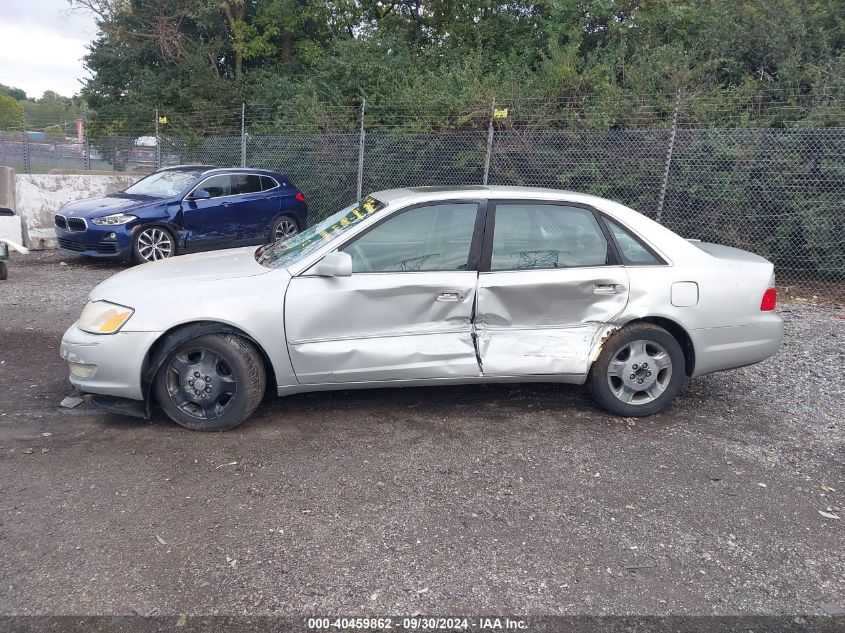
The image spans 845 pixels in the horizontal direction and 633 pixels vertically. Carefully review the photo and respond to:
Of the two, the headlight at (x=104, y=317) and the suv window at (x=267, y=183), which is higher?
the suv window at (x=267, y=183)

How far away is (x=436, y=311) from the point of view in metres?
4.37

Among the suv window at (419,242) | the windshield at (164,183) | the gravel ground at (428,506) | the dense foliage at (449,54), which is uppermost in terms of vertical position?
the dense foliage at (449,54)

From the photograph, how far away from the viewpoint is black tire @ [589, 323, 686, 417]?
455 centimetres

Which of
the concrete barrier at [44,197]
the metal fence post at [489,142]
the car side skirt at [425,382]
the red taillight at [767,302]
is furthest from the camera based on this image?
the concrete barrier at [44,197]

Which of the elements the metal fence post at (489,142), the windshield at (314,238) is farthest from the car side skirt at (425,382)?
the metal fence post at (489,142)

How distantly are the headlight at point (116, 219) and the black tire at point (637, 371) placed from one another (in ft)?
25.1

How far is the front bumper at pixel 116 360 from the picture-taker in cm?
409

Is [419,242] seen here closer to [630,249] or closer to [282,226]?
[630,249]

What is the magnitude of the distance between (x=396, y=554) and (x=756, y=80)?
415 inches

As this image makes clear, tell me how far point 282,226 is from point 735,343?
336 inches

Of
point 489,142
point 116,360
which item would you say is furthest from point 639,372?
point 489,142

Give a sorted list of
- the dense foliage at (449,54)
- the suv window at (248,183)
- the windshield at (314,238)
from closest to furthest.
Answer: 1. the windshield at (314,238)
2. the dense foliage at (449,54)
3. the suv window at (248,183)

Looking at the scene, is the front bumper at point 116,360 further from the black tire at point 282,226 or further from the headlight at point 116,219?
the black tire at point 282,226

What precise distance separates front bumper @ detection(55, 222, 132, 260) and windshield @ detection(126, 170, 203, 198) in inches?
40.0
